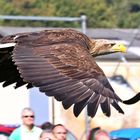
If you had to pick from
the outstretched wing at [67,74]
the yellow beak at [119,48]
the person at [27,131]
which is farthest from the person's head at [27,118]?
the outstretched wing at [67,74]

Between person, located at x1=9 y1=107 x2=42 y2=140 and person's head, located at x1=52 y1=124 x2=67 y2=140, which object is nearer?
person's head, located at x1=52 y1=124 x2=67 y2=140

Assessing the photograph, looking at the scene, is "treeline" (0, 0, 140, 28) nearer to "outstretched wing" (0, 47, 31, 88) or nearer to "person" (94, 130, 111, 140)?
"outstretched wing" (0, 47, 31, 88)

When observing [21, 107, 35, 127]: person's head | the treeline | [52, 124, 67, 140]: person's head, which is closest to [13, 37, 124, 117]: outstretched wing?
[52, 124, 67, 140]: person's head

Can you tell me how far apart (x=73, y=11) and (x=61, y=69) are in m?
59.8

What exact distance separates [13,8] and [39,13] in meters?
3.09

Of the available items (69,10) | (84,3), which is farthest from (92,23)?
(84,3)

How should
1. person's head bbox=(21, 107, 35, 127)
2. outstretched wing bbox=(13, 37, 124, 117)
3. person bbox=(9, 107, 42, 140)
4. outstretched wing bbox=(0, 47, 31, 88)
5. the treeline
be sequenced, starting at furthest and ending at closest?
1. the treeline
2. person's head bbox=(21, 107, 35, 127)
3. person bbox=(9, 107, 42, 140)
4. outstretched wing bbox=(0, 47, 31, 88)
5. outstretched wing bbox=(13, 37, 124, 117)

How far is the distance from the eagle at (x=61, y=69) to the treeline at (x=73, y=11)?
47324 millimetres

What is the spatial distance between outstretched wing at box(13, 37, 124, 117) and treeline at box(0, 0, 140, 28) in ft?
157

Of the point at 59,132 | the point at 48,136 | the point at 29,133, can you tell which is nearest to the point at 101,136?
the point at 59,132

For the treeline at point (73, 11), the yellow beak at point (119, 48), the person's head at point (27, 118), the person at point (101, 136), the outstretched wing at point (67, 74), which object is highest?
the treeline at point (73, 11)

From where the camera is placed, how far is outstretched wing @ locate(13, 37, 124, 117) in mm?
7137

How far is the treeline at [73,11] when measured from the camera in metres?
62.9

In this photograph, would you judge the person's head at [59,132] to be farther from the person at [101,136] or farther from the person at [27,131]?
the person at [27,131]
